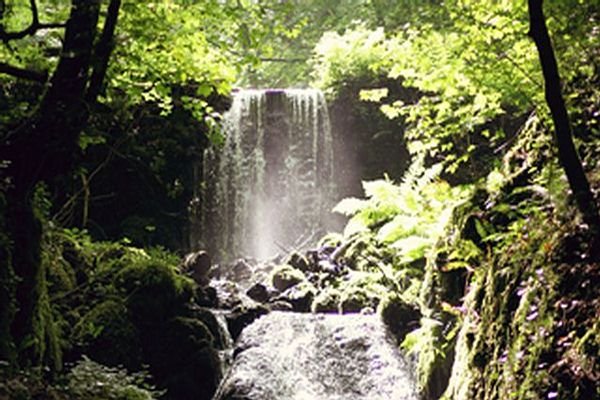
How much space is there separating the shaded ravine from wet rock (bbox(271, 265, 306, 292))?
1974 millimetres

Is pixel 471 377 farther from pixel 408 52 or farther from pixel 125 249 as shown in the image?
pixel 125 249

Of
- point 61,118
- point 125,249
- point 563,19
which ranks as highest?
point 563,19

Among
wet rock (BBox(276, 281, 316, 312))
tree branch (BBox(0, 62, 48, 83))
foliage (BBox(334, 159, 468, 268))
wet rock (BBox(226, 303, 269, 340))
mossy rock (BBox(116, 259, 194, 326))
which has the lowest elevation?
wet rock (BBox(226, 303, 269, 340))

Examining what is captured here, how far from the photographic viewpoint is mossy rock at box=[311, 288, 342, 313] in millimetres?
10430

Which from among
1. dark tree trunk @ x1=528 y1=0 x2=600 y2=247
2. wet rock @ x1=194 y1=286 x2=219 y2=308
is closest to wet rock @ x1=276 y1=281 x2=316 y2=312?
wet rock @ x1=194 y1=286 x2=219 y2=308

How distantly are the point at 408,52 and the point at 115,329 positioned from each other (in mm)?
4717

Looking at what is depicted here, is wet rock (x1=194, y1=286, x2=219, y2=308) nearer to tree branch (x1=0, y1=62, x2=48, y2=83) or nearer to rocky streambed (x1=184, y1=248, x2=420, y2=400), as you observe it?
rocky streambed (x1=184, y1=248, x2=420, y2=400)

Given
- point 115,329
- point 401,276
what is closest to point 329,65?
point 401,276

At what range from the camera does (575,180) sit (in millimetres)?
3508

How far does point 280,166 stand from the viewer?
56.0ft

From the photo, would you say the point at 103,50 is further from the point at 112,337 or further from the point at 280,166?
the point at 280,166

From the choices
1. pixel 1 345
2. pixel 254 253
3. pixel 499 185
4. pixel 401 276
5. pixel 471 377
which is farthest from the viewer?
pixel 254 253

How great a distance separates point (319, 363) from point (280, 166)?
9154 millimetres

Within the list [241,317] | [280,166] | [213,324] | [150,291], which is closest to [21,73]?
[150,291]
